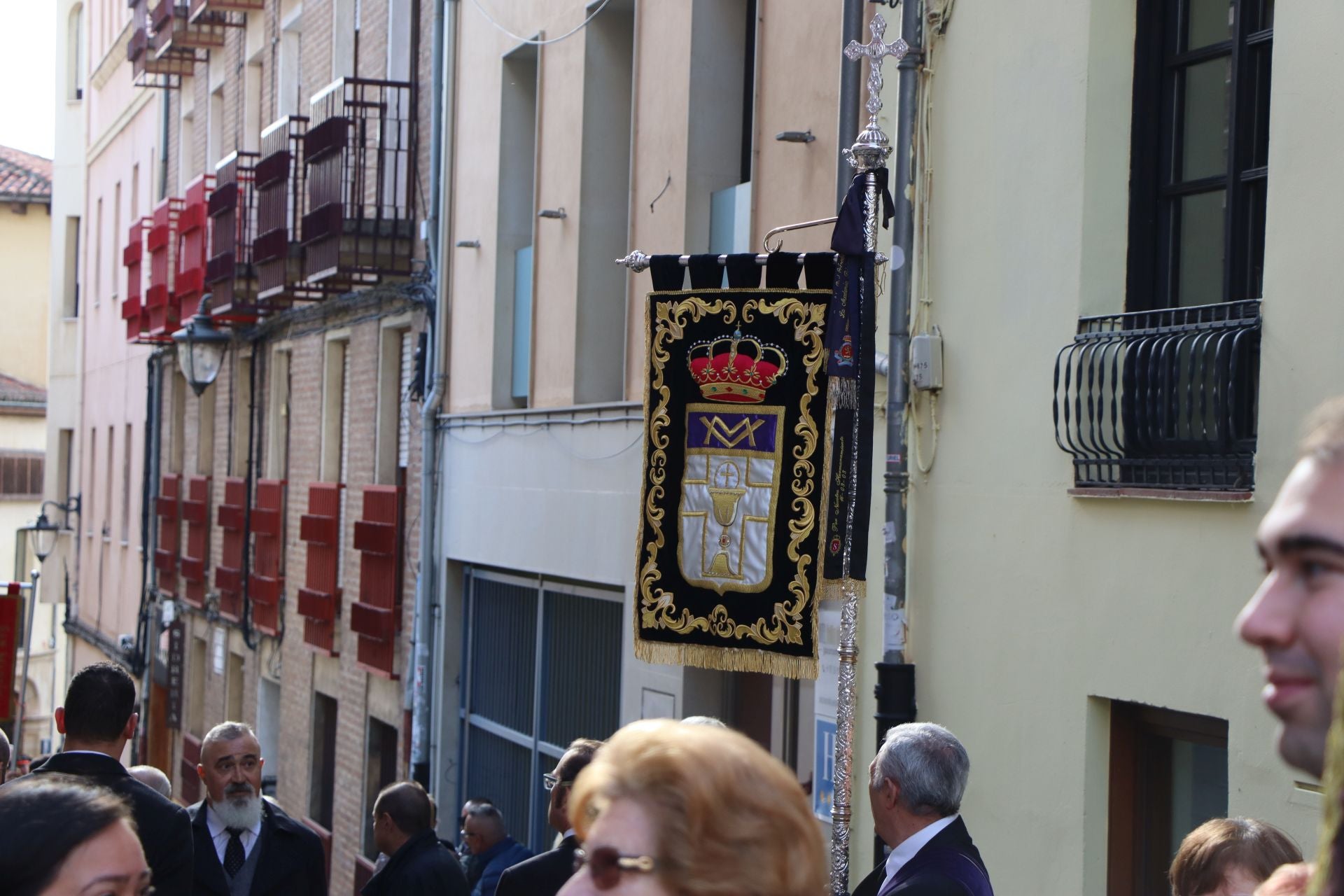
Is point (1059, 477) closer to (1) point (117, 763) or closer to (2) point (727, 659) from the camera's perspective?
(2) point (727, 659)

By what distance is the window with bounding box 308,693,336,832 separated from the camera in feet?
61.6

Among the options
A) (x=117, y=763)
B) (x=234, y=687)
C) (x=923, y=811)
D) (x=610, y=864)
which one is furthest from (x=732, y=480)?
(x=234, y=687)

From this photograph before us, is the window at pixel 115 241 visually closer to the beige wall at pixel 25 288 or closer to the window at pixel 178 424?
the window at pixel 178 424

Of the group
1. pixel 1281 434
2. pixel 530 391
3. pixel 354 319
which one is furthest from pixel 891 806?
pixel 354 319

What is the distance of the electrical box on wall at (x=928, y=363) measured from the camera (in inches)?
320

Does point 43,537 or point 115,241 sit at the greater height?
point 115,241

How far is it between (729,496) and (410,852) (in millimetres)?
1959

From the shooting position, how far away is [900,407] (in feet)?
27.2

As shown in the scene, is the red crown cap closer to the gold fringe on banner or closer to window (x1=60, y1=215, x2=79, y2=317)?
the gold fringe on banner

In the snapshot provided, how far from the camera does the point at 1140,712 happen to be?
711cm

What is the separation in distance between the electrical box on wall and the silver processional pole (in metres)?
0.91

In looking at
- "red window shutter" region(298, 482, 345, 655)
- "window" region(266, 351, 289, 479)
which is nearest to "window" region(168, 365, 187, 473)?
"window" region(266, 351, 289, 479)

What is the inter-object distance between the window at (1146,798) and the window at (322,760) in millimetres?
12647

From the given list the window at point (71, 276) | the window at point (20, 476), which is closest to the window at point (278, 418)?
the window at point (71, 276)
